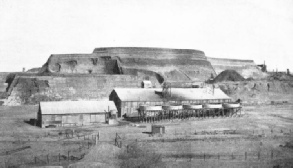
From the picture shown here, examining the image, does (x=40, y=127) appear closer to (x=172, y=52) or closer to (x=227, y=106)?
(x=227, y=106)

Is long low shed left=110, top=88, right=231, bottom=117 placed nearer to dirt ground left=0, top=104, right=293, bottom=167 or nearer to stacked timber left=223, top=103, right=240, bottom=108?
stacked timber left=223, top=103, right=240, bottom=108

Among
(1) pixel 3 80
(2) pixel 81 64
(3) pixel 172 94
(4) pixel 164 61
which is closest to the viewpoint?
(3) pixel 172 94

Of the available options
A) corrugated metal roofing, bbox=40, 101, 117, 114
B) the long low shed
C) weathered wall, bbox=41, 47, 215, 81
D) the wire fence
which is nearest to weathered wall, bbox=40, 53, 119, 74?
weathered wall, bbox=41, 47, 215, 81

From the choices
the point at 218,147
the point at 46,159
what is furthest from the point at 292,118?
the point at 46,159

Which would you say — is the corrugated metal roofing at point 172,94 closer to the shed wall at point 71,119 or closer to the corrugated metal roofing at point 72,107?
the corrugated metal roofing at point 72,107

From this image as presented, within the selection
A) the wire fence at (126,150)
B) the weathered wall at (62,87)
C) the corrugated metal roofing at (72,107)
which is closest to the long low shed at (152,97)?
the corrugated metal roofing at (72,107)

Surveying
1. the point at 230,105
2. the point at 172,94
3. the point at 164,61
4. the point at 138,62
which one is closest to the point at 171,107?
the point at 172,94

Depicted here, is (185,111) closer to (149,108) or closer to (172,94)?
(172,94)
